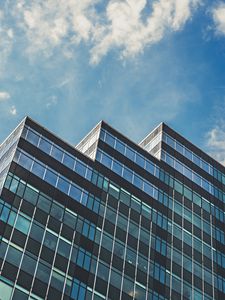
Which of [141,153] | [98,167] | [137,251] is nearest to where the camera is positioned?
[137,251]

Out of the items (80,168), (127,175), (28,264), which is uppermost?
(127,175)

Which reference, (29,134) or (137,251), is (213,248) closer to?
(137,251)

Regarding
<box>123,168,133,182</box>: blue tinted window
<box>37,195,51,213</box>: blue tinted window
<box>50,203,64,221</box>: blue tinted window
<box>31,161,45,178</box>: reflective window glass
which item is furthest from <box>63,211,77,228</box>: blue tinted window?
<box>123,168,133,182</box>: blue tinted window

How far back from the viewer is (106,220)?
199ft

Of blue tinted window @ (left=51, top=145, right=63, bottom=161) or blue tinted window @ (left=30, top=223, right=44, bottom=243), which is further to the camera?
blue tinted window @ (left=51, top=145, right=63, bottom=161)

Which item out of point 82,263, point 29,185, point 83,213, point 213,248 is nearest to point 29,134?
point 29,185

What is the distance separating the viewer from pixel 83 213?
59.1 meters

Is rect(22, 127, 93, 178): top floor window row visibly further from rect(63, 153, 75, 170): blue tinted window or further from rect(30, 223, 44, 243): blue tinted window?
rect(30, 223, 44, 243): blue tinted window

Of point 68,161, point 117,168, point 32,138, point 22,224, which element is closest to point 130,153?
point 117,168

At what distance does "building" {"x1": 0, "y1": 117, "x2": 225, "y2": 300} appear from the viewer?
5197cm

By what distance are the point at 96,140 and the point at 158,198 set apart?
11.0m

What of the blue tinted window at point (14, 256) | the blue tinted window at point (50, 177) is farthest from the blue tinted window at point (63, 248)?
the blue tinted window at point (50, 177)

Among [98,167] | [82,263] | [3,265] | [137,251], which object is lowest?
[3,265]

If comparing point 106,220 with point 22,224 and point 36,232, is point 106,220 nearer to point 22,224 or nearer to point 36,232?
point 36,232
